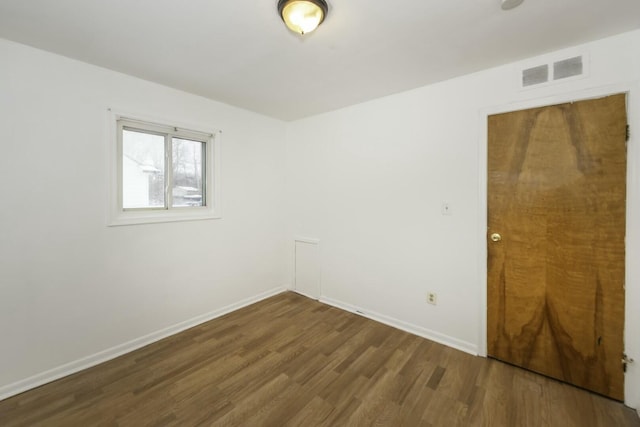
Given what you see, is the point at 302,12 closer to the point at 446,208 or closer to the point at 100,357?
the point at 446,208

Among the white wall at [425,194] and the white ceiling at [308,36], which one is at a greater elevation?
the white ceiling at [308,36]

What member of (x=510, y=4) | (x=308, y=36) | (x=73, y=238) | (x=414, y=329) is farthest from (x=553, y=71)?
(x=73, y=238)

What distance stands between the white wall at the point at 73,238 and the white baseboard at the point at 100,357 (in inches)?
0.4

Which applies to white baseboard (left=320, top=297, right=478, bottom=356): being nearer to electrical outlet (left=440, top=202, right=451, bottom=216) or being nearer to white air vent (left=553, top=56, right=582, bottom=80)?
electrical outlet (left=440, top=202, right=451, bottom=216)

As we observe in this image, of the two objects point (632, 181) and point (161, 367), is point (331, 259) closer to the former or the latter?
point (161, 367)

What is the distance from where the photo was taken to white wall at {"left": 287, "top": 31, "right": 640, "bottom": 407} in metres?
1.74

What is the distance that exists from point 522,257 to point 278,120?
10.3 feet

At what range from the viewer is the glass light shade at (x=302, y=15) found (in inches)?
54.3

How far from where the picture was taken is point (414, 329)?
262cm

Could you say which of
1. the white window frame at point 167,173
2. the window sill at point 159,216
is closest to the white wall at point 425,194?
the white window frame at point 167,173

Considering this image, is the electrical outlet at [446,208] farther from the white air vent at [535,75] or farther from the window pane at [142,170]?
the window pane at [142,170]

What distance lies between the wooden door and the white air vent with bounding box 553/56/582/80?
0.21 m

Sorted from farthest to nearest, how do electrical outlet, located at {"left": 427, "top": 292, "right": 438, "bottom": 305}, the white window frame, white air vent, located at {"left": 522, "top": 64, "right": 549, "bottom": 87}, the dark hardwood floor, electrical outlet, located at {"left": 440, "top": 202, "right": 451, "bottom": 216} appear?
electrical outlet, located at {"left": 427, "top": 292, "right": 438, "bottom": 305} < electrical outlet, located at {"left": 440, "top": 202, "right": 451, "bottom": 216} < the white window frame < white air vent, located at {"left": 522, "top": 64, "right": 549, "bottom": 87} < the dark hardwood floor

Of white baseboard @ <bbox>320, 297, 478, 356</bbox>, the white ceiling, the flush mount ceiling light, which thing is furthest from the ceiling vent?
white baseboard @ <bbox>320, 297, 478, 356</bbox>
